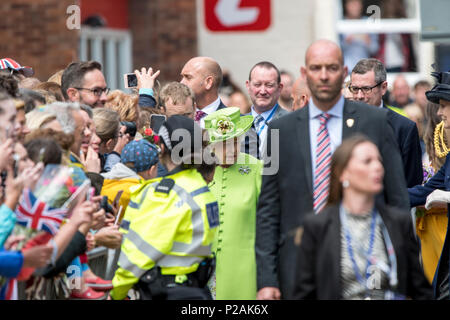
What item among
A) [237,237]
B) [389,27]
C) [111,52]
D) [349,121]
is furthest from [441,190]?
[389,27]

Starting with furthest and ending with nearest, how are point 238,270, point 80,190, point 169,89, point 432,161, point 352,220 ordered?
point 432,161 < point 169,89 < point 238,270 < point 80,190 < point 352,220

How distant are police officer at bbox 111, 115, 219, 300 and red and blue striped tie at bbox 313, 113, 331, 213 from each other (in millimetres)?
670

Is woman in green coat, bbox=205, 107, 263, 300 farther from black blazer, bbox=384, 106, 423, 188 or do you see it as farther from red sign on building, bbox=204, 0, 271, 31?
red sign on building, bbox=204, 0, 271, 31

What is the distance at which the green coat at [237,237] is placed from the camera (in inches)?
244

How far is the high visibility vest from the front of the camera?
5.22m

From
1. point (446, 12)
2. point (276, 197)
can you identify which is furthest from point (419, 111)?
point (276, 197)

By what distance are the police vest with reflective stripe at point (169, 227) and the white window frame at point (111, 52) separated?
978 cm

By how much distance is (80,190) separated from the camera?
16.6ft

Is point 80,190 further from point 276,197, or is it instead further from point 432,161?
point 432,161

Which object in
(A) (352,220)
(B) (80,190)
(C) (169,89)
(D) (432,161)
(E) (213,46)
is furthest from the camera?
(E) (213,46)

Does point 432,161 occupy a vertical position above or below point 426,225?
above

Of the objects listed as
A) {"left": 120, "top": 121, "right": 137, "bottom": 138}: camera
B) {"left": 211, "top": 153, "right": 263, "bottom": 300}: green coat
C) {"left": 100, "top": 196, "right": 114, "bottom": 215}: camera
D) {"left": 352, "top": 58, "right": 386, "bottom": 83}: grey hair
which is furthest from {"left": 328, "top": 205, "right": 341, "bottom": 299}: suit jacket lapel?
{"left": 352, "top": 58, "right": 386, "bottom": 83}: grey hair

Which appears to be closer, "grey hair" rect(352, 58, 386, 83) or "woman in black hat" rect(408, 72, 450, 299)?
"woman in black hat" rect(408, 72, 450, 299)
